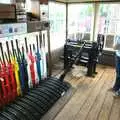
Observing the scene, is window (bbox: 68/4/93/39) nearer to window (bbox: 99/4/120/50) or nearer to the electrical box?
A: window (bbox: 99/4/120/50)

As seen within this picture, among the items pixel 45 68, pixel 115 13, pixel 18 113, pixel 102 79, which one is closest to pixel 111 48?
pixel 115 13

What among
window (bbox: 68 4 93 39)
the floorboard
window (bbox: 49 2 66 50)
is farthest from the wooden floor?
window (bbox: 68 4 93 39)

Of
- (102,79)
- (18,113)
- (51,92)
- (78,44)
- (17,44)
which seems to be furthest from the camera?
(78,44)

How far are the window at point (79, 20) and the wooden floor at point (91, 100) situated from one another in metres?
1.55

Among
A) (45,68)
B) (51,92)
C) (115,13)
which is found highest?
(115,13)

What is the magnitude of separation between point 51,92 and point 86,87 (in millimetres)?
888

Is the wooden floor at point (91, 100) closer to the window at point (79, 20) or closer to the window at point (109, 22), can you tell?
the window at point (109, 22)

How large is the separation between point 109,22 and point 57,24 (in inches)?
58.4

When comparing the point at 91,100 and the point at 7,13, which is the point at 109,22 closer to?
the point at 91,100

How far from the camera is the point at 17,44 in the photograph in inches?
104

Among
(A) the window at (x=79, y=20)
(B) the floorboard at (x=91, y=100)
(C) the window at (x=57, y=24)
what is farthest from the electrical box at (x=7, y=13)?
(A) the window at (x=79, y=20)

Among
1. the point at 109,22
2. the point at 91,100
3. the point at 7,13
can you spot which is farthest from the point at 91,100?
the point at 109,22

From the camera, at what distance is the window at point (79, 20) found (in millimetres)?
4699

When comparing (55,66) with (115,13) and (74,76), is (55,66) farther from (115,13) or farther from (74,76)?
(115,13)
